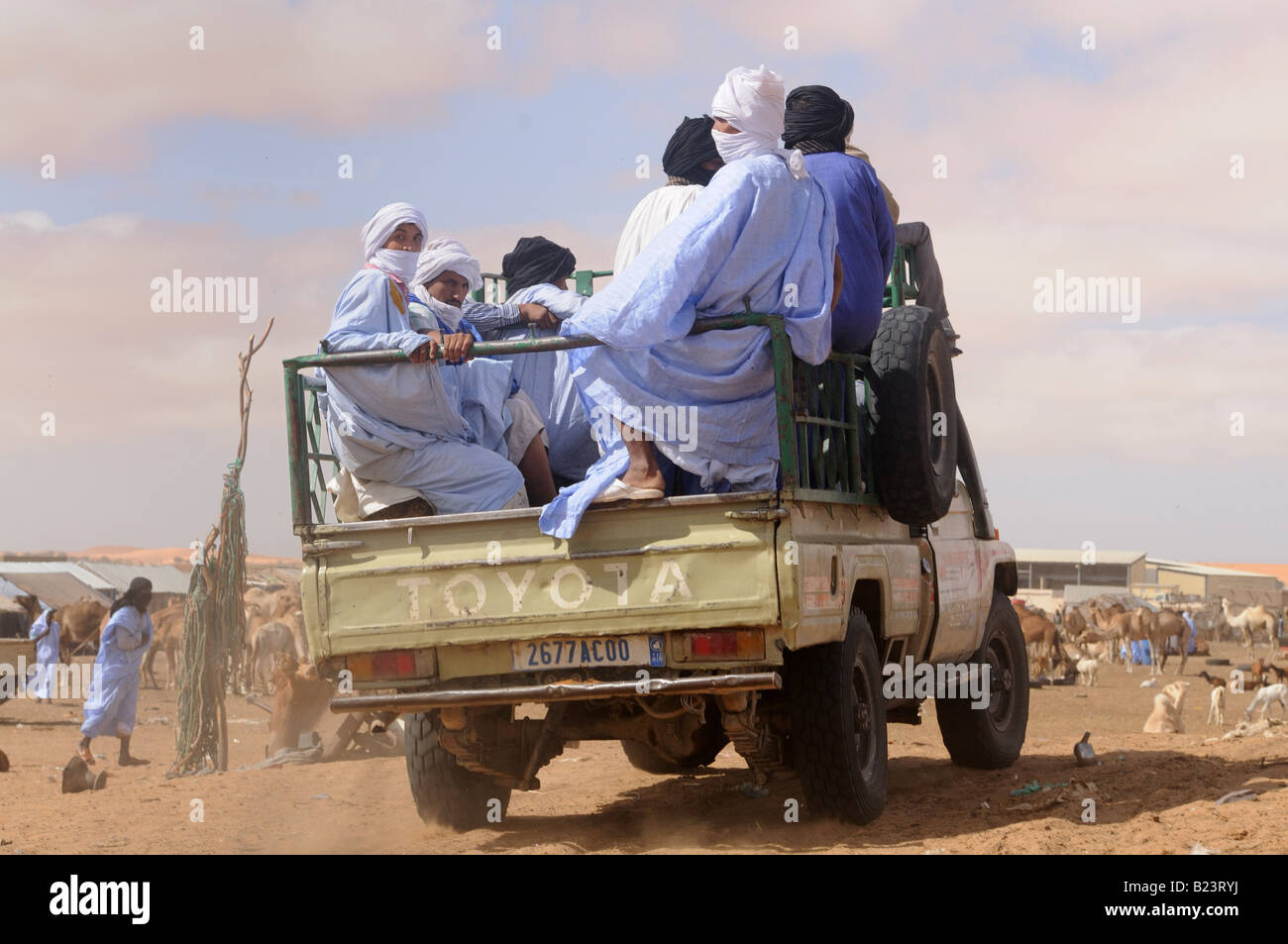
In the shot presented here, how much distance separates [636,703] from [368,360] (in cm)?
194

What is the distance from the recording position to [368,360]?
6477 mm

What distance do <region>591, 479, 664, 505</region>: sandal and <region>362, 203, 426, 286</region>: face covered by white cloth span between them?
164cm

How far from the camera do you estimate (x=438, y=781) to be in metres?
7.45

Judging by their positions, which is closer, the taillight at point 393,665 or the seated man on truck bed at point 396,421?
the taillight at point 393,665

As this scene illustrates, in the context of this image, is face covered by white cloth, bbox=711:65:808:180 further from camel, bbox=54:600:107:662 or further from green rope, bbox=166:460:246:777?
camel, bbox=54:600:107:662

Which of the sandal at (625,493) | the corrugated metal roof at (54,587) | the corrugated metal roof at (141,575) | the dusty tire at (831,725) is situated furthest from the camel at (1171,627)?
the corrugated metal roof at (141,575)

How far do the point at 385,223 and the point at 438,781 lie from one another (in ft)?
9.06

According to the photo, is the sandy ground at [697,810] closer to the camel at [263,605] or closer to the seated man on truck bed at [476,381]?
the seated man on truck bed at [476,381]

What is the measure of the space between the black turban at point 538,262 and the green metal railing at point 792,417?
1384mm

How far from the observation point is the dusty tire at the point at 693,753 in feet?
25.4

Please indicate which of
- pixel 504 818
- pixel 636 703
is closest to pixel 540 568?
pixel 636 703

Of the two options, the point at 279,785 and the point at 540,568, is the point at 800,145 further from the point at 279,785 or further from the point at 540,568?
the point at 279,785

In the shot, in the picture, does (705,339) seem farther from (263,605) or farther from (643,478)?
(263,605)
